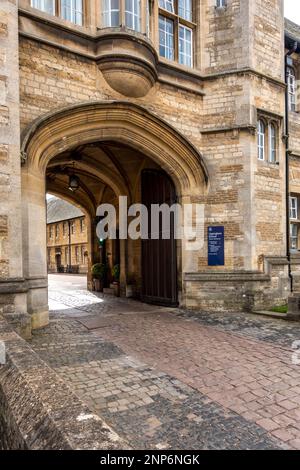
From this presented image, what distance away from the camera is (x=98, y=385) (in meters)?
3.62

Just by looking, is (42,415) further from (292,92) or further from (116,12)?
(292,92)

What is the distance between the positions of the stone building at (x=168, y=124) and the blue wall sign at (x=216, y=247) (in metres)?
0.12

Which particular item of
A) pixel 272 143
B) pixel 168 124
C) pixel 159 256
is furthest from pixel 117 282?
pixel 272 143

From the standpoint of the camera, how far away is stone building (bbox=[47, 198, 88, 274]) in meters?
30.5

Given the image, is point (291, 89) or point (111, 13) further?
point (291, 89)

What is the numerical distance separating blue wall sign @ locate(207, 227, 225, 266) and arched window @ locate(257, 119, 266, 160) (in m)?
2.56

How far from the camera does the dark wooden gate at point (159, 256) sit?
909cm

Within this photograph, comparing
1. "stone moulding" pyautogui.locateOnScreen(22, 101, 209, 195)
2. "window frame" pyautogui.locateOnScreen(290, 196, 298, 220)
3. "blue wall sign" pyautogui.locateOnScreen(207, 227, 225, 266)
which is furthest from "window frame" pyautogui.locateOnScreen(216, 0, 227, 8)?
"blue wall sign" pyautogui.locateOnScreen(207, 227, 225, 266)

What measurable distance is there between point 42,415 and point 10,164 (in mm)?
4846

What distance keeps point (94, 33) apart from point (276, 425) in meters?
8.00

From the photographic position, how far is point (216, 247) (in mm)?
8492

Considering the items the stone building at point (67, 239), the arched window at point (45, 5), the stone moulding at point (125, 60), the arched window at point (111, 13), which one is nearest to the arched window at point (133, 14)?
the arched window at point (111, 13)

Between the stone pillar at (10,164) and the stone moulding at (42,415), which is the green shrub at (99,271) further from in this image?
the stone moulding at (42,415)

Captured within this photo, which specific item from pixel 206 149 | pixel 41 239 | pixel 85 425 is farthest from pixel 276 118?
pixel 85 425
